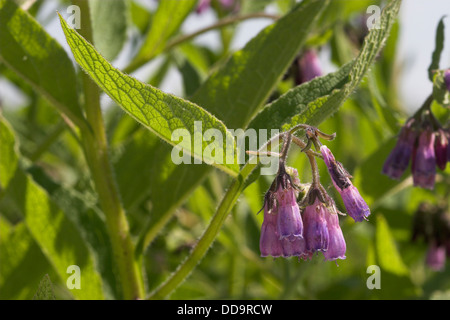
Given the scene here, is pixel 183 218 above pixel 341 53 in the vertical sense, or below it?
below

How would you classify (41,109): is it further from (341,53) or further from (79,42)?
(79,42)

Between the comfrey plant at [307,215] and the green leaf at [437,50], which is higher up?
the green leaf at [437,50]

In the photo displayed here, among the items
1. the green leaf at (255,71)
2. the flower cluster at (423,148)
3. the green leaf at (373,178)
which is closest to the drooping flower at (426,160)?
the flower cluster at (423,148)

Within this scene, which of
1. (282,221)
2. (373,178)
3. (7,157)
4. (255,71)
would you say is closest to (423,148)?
(373,178)

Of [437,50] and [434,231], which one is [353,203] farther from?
[434,231]

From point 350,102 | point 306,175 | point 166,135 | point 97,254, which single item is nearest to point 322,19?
point 350,102

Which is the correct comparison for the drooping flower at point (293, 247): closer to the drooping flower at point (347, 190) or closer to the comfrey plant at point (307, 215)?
the comfrey plant at point (307, 215)
